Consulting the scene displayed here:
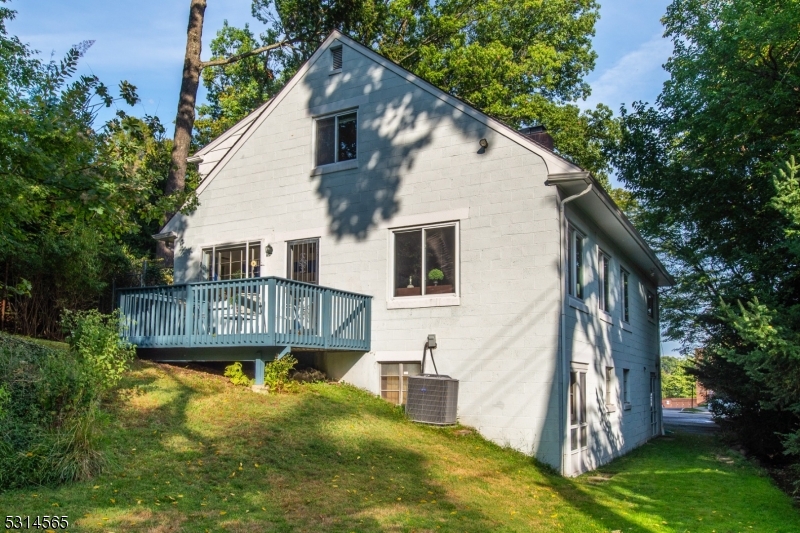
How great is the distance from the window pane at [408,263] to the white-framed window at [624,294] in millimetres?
6496

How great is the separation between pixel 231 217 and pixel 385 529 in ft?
33.4

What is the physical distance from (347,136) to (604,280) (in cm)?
671

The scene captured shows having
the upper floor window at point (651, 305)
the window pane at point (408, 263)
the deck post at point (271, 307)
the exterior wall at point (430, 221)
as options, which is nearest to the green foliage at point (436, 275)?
the window pane at point (408, 263)

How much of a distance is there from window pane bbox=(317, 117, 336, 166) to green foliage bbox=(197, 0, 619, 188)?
1085 centimetres

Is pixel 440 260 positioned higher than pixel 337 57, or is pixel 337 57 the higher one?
pixel 337 57

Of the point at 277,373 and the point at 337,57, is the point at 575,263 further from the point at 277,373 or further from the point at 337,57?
the point at 337,57

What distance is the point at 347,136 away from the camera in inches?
553

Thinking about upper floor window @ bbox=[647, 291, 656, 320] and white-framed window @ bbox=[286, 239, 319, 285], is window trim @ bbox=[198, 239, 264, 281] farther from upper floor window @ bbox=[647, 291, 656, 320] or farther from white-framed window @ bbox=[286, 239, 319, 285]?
upper floor window @ bbox=[647, 291, 656, 320]

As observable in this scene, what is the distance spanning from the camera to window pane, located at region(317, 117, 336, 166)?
14117 millimetres

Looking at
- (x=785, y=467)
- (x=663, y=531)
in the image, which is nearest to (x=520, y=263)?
(x=663, y=531)

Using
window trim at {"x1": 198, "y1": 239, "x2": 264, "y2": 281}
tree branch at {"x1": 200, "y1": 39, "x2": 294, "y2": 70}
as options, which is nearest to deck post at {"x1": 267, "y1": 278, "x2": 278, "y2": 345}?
window trim at {"x1": 198, "y1": 239, "x2": 264, "y2": 281}

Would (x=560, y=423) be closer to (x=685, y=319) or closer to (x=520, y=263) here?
(x=520, y=263)

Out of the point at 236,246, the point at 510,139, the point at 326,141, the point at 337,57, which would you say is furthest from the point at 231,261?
the point at 510,139

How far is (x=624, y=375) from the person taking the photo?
16625 millimetres
